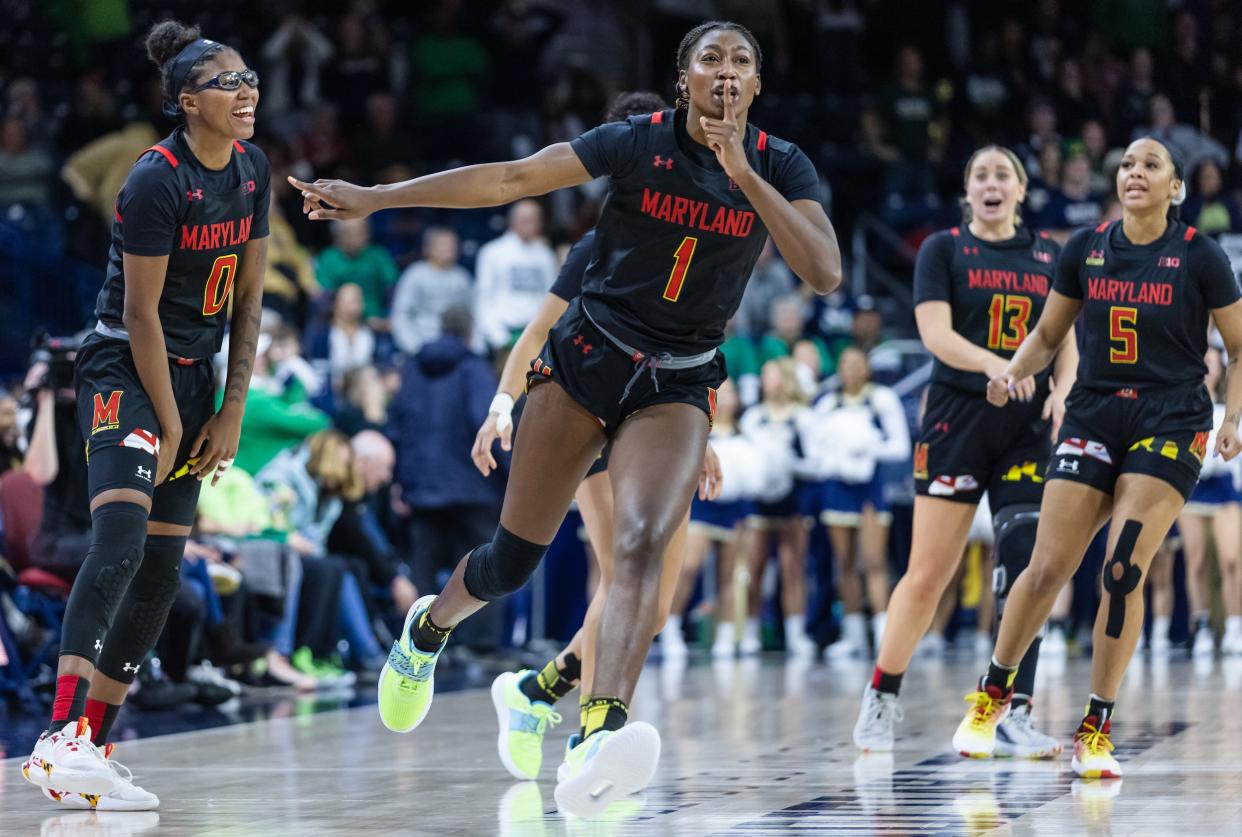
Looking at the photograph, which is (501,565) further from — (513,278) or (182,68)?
(513,278)

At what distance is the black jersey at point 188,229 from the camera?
573 centimetres

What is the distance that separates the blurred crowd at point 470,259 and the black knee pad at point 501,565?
3.87 metres

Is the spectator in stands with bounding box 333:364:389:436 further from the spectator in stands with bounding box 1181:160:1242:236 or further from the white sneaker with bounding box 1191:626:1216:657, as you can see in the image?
the spectator in stands with bounding box 1181:160:1242:236

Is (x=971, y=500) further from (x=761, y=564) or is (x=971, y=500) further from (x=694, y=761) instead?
(x=761, y=564)

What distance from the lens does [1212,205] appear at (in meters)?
15.2

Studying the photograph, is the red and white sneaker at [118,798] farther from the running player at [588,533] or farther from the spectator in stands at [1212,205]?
the spectator in stands at [1212,205]

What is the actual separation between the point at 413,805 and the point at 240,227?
192 cm

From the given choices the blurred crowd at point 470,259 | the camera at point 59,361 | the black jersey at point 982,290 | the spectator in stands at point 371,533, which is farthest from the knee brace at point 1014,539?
the spectator in stands at point 371,533

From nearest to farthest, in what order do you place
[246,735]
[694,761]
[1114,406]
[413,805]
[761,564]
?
[413,805]
[1114,406]
[694,761]
[246,735]
[761,564]

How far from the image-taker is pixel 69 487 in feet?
29.7

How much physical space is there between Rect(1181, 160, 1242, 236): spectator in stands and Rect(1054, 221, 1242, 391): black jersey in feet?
29.0

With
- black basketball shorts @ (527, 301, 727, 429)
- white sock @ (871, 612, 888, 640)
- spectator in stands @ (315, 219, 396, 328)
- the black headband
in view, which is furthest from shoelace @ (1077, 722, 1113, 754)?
spectator in stands @ (315, 219, 396, 328)

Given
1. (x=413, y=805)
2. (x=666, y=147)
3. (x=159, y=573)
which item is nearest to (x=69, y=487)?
(x=159, y=573)

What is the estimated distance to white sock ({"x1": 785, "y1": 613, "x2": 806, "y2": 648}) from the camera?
1391 cm
